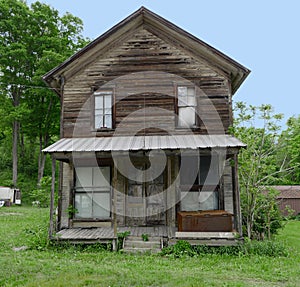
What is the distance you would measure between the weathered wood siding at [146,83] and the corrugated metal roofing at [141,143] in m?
0.47

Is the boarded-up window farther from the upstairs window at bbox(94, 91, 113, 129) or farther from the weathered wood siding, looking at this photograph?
the upstairs window at bbox(94, 91, 113, 129)

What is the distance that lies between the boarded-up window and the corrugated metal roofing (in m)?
1.13

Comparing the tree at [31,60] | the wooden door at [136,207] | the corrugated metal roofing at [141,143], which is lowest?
the wooden door at [136,207]

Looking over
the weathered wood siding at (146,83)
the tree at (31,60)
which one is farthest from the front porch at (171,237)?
the tree at (31,60)

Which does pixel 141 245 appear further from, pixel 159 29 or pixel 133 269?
pixel 159 29

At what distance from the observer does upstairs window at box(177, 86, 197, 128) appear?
1089cm

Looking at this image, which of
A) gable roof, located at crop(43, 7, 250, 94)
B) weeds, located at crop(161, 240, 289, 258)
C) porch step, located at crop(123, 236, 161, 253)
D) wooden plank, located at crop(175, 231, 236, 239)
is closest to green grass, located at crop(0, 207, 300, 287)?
weeds, located at crop(161, 240, 289, 258)

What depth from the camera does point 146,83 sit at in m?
11.1

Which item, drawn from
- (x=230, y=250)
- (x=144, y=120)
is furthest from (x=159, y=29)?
(x=230, y=250)

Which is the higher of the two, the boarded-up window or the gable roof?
the gable roof

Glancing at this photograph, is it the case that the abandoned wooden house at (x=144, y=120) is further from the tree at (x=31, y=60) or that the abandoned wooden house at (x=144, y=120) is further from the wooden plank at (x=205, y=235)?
the tree at (x=31, y=60)

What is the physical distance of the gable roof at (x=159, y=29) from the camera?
10.7 meters

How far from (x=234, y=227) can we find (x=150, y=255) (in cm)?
309

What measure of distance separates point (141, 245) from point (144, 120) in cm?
414
